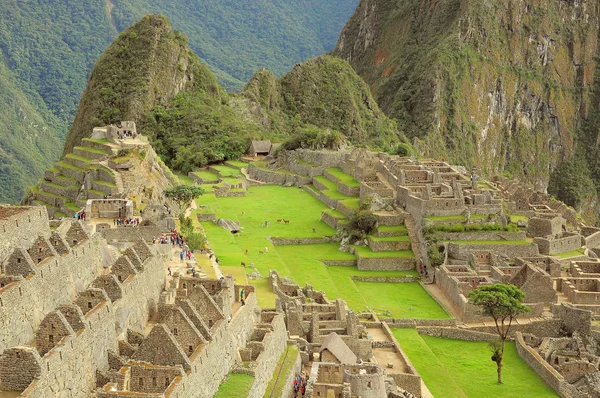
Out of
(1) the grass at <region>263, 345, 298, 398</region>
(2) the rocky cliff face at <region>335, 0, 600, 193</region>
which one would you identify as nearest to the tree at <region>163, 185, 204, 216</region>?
(1) the grass at <region>263, 345, 298, 398</region>

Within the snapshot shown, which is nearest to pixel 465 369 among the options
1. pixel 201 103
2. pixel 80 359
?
pixel 80 359

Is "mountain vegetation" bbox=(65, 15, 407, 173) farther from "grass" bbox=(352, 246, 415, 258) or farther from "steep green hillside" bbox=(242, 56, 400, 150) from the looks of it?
"grass" bbox=(352, 246, 415, 258)

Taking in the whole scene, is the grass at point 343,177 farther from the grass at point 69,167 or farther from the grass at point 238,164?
the grass at point 69,167

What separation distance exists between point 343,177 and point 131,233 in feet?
114

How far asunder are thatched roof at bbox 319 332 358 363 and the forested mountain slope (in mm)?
34702

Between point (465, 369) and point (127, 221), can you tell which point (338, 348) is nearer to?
point (465, 369)

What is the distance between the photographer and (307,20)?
7805 inches

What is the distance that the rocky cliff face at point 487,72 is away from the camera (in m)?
146

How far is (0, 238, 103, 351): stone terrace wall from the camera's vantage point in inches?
797

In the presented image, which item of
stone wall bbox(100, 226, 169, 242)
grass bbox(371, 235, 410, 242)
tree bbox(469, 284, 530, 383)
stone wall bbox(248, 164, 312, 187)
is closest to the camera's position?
stone wall bbox(100, 226, 169, 242)

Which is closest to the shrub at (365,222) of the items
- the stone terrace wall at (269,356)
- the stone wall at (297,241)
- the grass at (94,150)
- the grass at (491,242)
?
the stone wall at (297,241)

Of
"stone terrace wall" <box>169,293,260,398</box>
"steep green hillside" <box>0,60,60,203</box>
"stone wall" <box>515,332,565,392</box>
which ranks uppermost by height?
"stone terrace wall" <box>169,293,260,398</box>

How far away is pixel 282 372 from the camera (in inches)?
1101

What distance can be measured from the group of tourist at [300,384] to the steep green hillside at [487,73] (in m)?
106
